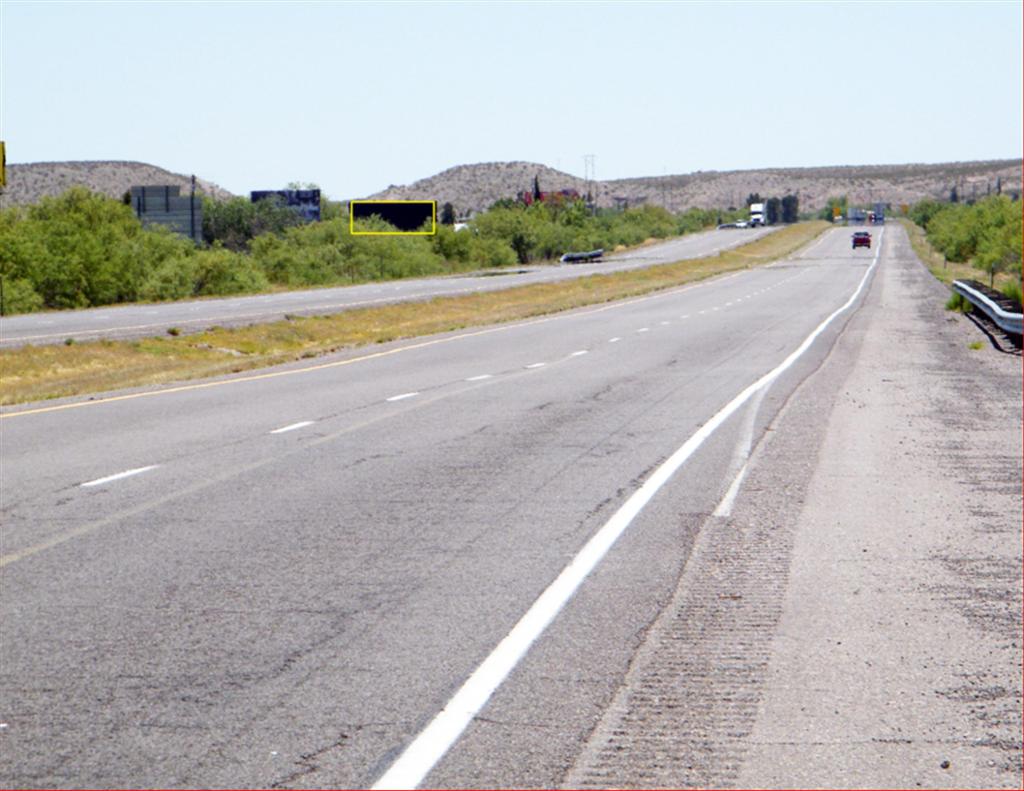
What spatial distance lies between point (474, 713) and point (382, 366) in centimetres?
2205

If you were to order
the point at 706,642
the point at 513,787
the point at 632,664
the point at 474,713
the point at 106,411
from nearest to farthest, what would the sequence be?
the point at 513,787 < the point at 474,713 < the point at 632,664 < the point at 706,642 < the point at 106,411

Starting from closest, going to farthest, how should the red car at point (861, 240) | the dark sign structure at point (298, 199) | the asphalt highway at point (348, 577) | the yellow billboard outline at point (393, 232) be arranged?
the asphalt highway at point (348, 577), the yellow billboard outline at point (393, 232), the dark sign structure at point (298, 199), the red car at point (861, 240)

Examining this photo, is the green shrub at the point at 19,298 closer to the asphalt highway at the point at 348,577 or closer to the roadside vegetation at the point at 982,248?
the roadside vegetation at the point at 982,248

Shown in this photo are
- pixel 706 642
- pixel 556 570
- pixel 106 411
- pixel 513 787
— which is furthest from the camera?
pixel 106 411

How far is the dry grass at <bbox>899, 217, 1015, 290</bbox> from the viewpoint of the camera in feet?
231

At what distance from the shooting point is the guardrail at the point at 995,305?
30344mm

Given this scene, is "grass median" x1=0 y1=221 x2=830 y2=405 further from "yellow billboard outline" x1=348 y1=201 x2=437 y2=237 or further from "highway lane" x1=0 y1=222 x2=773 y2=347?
"yellow billboard outline" x1=348 y1=201 x2=437 y2=237

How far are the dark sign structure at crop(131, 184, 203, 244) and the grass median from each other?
42.0 m

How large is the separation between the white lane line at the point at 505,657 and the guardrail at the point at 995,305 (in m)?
18.7

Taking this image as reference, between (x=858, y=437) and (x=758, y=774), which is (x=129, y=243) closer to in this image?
(x=858, y=437)

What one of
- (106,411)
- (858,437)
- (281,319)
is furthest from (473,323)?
(858,437)

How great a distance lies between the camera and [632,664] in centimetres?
708

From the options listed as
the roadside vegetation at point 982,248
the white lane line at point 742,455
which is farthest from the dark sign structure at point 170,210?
the white lane line at point 742,455

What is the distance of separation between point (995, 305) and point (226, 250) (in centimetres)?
5758
